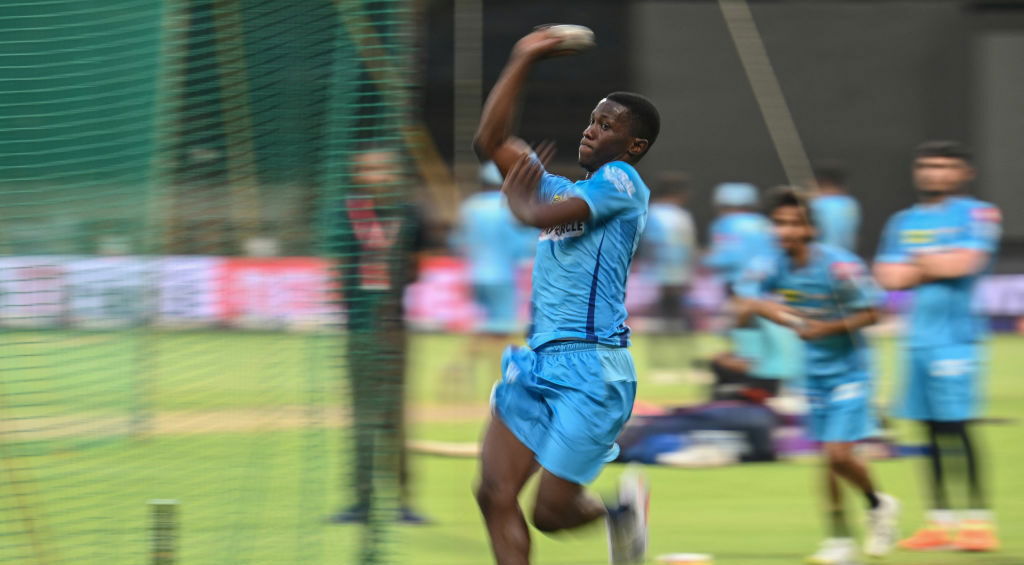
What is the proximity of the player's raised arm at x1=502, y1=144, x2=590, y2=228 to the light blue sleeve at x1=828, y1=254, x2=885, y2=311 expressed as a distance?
7.65 ft

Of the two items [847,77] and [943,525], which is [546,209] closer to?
[943,525]

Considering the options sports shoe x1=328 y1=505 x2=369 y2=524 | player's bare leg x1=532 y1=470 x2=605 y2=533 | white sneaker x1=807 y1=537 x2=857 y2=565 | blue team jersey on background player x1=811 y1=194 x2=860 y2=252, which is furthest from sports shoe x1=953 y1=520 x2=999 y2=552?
blue team jersey on background player x1=811 y1=194 x2=860 y2=252

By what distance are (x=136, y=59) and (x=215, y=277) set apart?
195cm

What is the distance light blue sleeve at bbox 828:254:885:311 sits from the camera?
6.96 meters

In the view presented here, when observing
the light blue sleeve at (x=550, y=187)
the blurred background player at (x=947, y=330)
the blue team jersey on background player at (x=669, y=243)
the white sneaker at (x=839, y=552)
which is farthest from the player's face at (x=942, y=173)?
the blue team jersey on background player at (x=669, y=243)

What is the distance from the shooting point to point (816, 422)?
6980mm

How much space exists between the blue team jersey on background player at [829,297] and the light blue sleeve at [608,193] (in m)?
2.13

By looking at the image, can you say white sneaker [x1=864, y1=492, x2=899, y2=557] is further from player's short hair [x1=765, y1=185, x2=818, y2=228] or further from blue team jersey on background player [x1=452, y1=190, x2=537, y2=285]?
blue team jersey on background player [x1=452, y1=190, x2=537, y2=285]

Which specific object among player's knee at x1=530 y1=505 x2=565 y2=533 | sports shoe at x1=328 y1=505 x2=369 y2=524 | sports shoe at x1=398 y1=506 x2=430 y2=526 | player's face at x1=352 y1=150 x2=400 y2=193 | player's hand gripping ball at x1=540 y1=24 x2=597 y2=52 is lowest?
sports shoe at x1=398 y1=506 x2=430 y2=526

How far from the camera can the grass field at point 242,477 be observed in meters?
6.21

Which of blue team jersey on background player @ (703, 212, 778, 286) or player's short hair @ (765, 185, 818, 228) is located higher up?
player's short hair @ (765, 185, 818, 228)

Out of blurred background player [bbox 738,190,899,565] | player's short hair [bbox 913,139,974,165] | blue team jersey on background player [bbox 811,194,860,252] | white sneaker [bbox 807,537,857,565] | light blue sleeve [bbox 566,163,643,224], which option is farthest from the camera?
blue team jersey on background player [bbox 811,194,860,252]

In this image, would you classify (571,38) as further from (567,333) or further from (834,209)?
(834,209)

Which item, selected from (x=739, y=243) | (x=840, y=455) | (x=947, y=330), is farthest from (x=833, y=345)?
(x=739, y=243)
